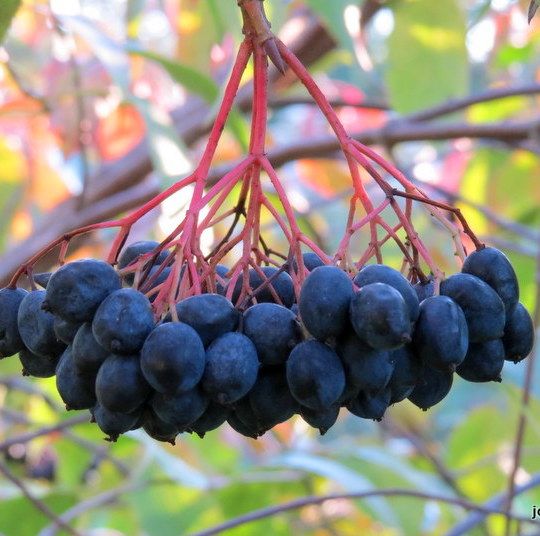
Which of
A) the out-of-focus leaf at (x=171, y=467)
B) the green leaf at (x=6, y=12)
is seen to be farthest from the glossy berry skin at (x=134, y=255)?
the out-of-focus leaf at (x=171, y=467)

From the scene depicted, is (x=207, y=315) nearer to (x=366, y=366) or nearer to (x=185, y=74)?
(x=366, y=366)

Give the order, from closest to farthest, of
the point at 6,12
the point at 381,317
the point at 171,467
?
the point at 381,317
the point at 6,12
the point at 171,467

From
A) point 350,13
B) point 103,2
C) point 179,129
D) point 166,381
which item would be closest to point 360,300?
point 166,381

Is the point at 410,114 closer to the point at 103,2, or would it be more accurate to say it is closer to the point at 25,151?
the point at 25,151

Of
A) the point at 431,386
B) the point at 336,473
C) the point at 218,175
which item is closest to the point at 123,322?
the point at 431,386

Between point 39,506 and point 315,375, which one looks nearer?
point 315,375

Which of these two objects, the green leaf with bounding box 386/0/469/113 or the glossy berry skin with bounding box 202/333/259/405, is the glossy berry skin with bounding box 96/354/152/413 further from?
the green leaf with bounding box 386/0/469/113
